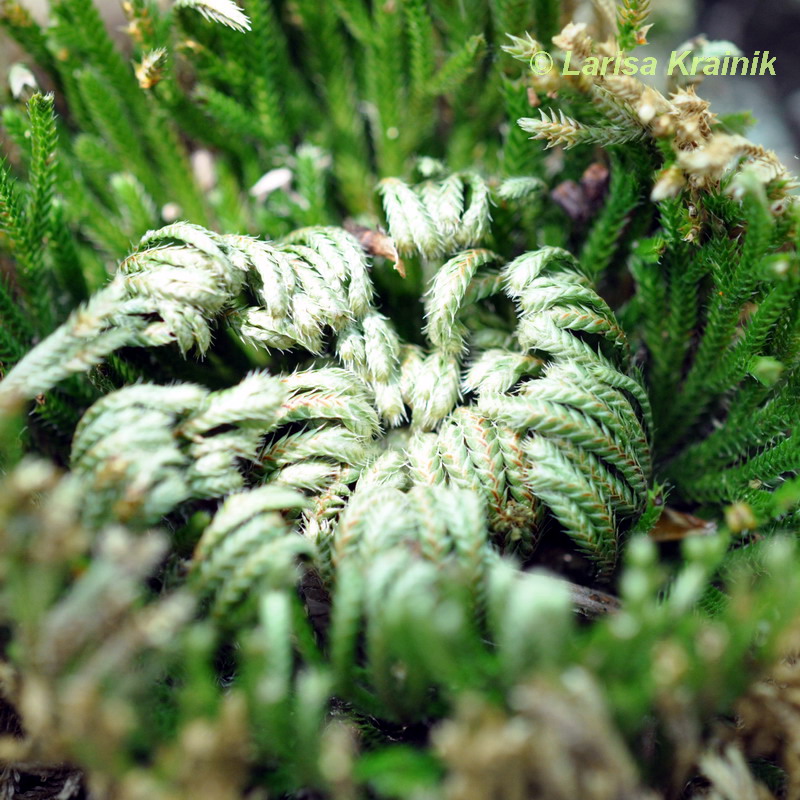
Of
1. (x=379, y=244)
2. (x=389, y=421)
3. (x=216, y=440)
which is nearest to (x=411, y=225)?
(x=379, y=244)

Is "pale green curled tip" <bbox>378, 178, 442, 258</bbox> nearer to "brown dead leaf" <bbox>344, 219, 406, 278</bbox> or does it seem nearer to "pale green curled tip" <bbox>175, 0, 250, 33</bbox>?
"brown dead leaf" <bbox>344, 219, 406, 278</bbox>

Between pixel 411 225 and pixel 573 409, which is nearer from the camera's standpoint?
pixel 573 409

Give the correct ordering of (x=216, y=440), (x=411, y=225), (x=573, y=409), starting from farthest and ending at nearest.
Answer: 1. (x=411, y=225)
2. (x=573, y=409)
3. (x=216, y=440)

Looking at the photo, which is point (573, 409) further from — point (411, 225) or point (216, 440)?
point (216, 440)

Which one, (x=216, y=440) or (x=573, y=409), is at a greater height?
(x=216, y=440)

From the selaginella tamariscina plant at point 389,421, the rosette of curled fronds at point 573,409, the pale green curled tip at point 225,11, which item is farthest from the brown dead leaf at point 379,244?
the pale green curled tip at point 225,11

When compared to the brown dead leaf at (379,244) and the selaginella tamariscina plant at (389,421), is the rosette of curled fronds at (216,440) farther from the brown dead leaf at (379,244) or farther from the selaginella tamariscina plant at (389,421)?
the brown dead leaf at (379,244)

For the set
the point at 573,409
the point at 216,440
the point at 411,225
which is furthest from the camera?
the point at 411,225

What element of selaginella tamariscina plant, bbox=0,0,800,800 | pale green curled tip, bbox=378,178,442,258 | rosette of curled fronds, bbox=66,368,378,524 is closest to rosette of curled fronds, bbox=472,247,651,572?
selaginella tamariscina plant, bbox=0,0,800,800

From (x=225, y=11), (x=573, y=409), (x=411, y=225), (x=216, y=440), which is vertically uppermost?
(x=225, y=11)
